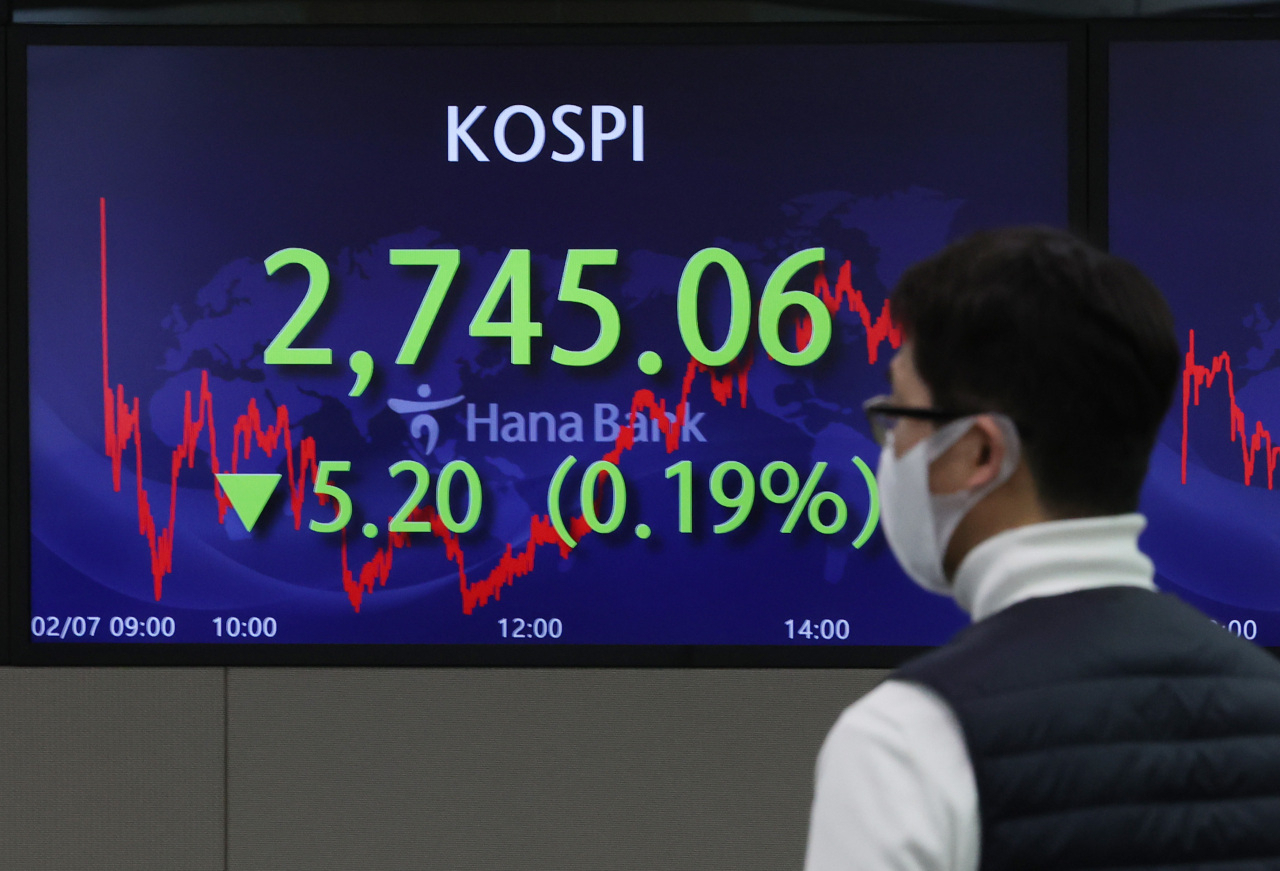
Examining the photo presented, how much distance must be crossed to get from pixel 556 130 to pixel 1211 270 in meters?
1.76

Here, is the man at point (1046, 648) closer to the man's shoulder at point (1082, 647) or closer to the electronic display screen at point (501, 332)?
the man's shoulder at point (1082, 647)

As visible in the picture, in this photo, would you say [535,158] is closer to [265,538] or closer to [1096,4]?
[265,538]

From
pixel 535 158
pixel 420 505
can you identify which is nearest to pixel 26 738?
pixel 420 505

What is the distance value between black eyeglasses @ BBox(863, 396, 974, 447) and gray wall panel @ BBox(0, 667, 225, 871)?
265 cm

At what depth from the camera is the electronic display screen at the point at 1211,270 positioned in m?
3.37

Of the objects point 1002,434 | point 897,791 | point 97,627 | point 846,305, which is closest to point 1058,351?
point 1002,434

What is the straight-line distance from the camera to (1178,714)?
3.10 ft

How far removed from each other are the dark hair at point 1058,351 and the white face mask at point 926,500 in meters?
0.02

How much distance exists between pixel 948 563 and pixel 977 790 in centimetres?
25

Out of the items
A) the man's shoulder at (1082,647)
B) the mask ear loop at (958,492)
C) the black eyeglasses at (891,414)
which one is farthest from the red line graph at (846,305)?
the man's shoulder at (1082,647)

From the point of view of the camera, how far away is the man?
90 cm

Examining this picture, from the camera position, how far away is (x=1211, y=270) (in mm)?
3383

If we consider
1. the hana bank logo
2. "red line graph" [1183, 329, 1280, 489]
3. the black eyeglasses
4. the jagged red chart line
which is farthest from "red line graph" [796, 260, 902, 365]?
the black eyeglasses

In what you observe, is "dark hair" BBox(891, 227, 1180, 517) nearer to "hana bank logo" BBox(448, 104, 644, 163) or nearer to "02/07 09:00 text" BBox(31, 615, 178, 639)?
"hana bank logo" BBox(448, 104, 644, 163)
